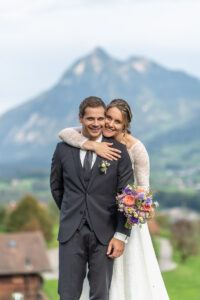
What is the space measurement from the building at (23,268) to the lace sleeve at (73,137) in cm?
4965

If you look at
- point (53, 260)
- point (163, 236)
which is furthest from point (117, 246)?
point (163, 236)

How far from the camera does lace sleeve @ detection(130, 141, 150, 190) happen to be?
601 centimetres

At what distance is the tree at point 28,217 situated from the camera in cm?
8099

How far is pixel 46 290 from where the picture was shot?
64.0 meters

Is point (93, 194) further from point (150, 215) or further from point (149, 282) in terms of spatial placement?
point (149, 282)

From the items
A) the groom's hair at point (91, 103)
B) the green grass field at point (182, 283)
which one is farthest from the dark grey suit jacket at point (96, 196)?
the green grass field at point (182, 283)

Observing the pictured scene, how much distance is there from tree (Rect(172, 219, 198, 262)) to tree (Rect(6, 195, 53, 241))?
18707 mm

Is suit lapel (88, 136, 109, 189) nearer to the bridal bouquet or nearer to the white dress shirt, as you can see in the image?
the white dress shirt

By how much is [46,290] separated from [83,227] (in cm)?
6035

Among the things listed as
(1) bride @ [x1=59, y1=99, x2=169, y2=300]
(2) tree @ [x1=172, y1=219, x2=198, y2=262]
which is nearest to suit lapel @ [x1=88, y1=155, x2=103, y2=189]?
(1) bride @ [x1=59, y1=99, x2=169, y2=300]

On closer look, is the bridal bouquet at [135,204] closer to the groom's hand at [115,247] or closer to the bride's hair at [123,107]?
the groom's hand at [115,247]

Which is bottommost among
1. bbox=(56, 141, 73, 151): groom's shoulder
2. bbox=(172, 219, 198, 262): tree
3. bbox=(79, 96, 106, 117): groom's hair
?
bbox=(56, 141, 73, 151): groom's shoulder

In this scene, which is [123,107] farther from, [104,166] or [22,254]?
[22,254]

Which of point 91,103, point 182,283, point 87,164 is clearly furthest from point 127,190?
point 182,283
